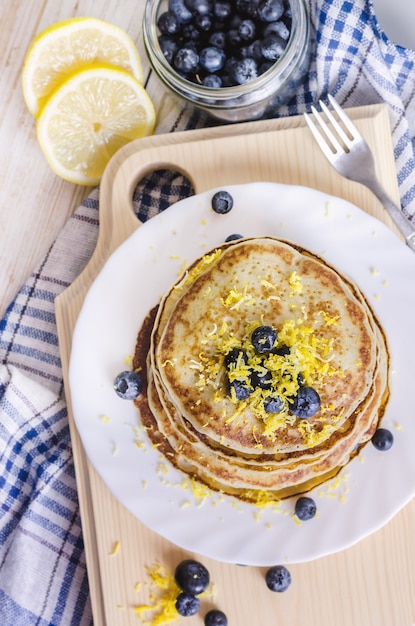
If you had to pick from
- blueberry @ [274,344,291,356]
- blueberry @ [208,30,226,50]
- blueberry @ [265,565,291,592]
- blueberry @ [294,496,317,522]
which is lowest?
blueberry @ [265,565,291,592]

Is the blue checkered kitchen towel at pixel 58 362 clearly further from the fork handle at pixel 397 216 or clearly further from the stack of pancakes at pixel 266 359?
the stack of pancakes at pixel 266 359

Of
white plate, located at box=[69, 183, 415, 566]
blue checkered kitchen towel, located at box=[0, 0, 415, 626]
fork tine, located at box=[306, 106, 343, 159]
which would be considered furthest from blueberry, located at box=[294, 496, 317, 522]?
fork tine, located at box=[306, 106, 343, 159]

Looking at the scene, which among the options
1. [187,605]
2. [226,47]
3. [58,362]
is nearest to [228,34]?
[226,47]

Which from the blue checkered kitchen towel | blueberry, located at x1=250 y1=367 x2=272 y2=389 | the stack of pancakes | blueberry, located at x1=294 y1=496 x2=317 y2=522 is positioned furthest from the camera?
the blue checkered kitchen towel

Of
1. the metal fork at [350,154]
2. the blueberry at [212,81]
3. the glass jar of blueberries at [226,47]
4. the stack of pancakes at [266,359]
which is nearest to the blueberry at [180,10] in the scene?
the glass jar of blueberries at [226,47]

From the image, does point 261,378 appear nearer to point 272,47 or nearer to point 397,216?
point 397,216

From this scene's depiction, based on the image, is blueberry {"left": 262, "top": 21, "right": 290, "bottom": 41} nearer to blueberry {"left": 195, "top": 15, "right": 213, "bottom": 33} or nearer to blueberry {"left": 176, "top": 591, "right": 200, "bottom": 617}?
blueberry {"left": 195, "top": 15, "right": 213, "bottom": 33}
